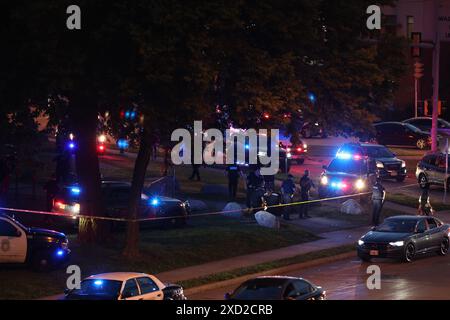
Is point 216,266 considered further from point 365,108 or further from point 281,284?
point 281,284

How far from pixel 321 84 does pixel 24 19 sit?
8108 mm

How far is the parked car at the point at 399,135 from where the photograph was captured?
55125mm

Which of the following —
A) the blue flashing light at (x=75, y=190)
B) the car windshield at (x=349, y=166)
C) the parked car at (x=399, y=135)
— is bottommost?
the blue flashing light at (x=75, y=190)

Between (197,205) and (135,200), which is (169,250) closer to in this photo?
(135,200)

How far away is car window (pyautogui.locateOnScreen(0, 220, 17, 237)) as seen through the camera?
2175 centimetres

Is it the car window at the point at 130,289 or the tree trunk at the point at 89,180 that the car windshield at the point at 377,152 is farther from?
the car window at the point at 130,289

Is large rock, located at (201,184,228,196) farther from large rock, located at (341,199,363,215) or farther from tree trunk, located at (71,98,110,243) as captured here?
tree trunk, located at (71,98,110,243)

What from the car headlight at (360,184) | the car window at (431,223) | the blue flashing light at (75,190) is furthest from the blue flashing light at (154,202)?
the car headlight at (360,184)

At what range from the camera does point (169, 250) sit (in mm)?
25781

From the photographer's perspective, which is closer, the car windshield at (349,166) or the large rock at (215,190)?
the car windshield at (349,166)

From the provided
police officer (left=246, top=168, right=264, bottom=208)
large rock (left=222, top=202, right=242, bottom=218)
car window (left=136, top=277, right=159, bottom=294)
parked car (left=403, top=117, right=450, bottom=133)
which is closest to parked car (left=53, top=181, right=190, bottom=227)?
large rock (left=222, top=202, right=242, bottom=218)

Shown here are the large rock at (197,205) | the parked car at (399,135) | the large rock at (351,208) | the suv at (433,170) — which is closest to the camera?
the large rock at (197,205)

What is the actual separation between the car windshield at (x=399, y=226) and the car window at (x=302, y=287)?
382 inches
